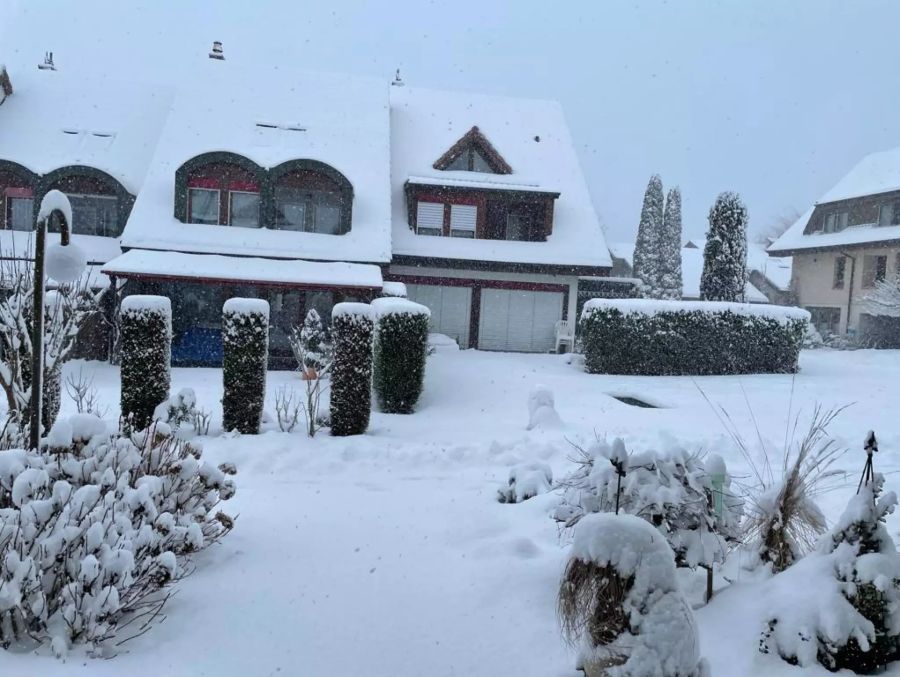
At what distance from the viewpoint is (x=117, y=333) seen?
16.1 metres

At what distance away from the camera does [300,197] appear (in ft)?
63.5

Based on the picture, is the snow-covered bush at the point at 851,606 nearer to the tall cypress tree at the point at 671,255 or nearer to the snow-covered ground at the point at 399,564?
the snow-covered ground at the point at 399,564

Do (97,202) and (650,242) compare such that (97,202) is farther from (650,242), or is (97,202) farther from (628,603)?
(650,242)

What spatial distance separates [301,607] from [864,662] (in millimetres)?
2943

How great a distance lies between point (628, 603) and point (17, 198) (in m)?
21.8

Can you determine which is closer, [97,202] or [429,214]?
[97,202]

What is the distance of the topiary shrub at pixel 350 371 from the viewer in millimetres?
8445

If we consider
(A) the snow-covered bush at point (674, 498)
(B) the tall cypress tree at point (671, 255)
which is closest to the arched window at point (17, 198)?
(A) the snow-covered bush at point (674, 498)

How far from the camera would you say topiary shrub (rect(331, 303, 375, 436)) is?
27.7ft

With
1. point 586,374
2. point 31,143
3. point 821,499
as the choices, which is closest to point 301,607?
point 821,499

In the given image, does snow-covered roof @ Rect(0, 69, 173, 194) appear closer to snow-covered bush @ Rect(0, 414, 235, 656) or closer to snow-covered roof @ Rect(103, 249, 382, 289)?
snow-covered roof @ Rect(103, 249, 382, 289)

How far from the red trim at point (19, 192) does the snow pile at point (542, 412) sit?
1725cm

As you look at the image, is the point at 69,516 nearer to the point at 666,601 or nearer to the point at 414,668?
the point at 414,668

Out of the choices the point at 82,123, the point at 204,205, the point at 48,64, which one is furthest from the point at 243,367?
the point at 48,64
